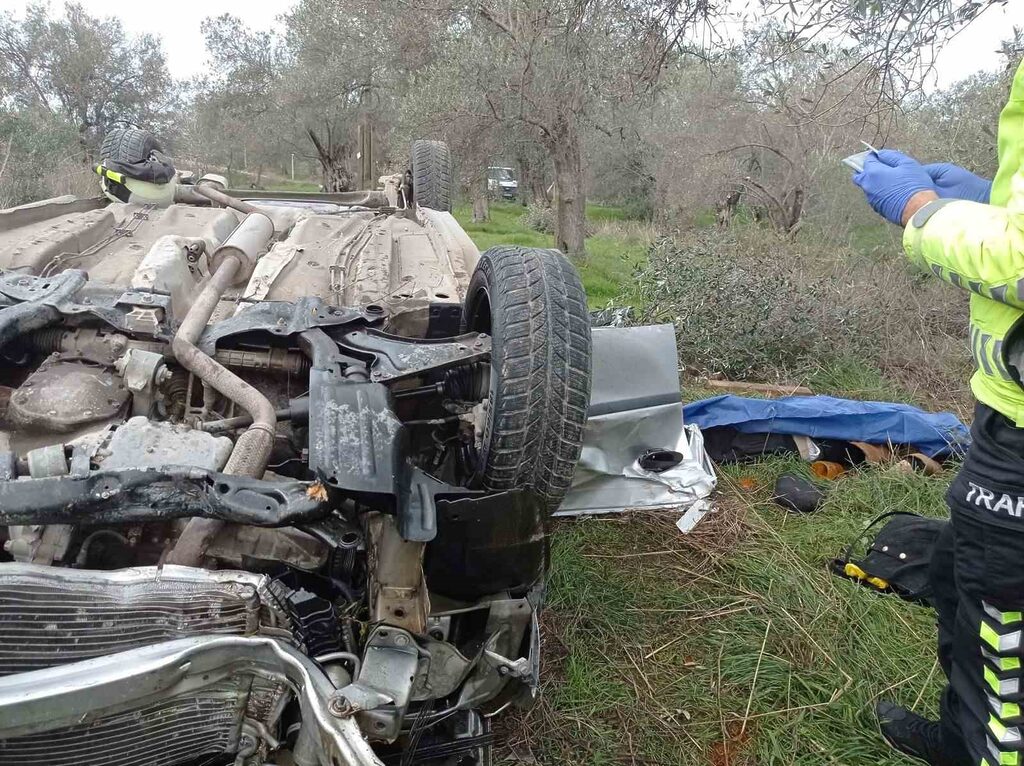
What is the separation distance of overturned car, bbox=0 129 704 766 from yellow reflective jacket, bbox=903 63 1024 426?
105 centimetres

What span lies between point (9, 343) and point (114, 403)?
498 mm

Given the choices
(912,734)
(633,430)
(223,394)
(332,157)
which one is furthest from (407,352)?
(332,157)

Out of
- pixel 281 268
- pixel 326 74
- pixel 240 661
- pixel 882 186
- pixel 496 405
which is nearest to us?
pixel 240 661

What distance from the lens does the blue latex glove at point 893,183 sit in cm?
216

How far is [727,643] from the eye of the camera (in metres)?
3.06

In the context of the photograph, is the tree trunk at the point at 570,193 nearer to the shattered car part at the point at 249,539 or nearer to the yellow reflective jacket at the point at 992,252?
the shattered car part at the point at 249,539

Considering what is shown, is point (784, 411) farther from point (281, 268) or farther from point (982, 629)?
point (281, 268)

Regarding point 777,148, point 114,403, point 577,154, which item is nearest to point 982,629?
point 114,403

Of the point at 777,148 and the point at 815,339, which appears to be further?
the point at 777,148

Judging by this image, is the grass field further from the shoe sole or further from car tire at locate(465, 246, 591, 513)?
car tire at locate(465, 246, 591, 513)

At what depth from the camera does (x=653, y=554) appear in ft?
12.0

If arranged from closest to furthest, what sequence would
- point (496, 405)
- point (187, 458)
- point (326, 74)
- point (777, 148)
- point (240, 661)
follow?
point (240, 661) → point (187, 458) → point (496, 405) → point (777, 148) → point (326, 74)

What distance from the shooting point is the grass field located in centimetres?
260

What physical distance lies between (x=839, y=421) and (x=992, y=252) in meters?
2.92
